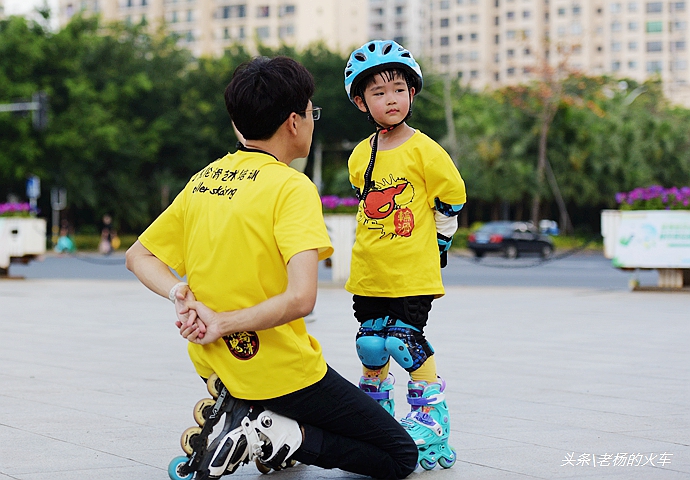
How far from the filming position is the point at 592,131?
142 ft

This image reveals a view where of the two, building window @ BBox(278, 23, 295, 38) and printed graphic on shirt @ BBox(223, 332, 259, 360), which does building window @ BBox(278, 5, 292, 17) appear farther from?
printed graphic on shirt @ BBox(223, 332, 259, 360)

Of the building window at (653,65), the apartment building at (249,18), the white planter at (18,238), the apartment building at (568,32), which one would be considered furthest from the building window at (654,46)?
the white planter at (18,238)

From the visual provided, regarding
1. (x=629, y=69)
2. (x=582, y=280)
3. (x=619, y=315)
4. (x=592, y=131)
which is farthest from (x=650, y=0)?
(x=619, y=315)

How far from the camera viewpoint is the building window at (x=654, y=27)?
393 feet

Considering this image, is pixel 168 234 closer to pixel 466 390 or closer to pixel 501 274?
pixel 466 390

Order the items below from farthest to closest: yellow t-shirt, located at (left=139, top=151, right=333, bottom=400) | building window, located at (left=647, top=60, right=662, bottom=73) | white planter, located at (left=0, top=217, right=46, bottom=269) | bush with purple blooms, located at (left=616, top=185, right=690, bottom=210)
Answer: building window, located at (left=647, top=60, right=662, bottom=73) → white planter, located at (left=0, top=217, right=46, bottom=269) → bush with purple blooms, located at (left=616, top=185, right=690, bottom=210) → yellow t-shirt, located at (left=139, top=151, right=333, bottom=400)

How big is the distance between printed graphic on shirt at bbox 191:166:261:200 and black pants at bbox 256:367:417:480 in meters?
0.71

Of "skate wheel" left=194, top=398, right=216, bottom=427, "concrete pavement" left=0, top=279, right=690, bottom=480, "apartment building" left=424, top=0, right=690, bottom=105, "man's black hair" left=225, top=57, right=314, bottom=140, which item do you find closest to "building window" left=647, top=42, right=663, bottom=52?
"apartment building" left=424, top=0, right=690, bottom=105

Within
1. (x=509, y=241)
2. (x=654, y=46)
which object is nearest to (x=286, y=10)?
(x=654, y=46)

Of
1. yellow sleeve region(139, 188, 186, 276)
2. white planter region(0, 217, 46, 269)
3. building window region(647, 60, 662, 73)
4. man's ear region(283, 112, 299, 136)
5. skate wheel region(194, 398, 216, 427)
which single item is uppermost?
building window region(647, 60, 662, 73)

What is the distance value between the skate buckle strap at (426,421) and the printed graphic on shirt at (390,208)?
2.34ft

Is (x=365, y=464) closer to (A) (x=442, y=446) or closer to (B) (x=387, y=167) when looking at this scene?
(A) (x=442, y=446)

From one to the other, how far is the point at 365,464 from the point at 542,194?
40437mm

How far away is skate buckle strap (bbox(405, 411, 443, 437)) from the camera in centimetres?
399
